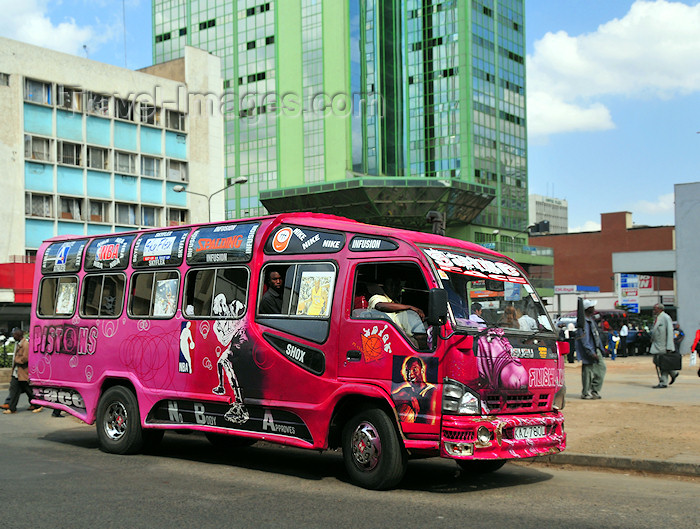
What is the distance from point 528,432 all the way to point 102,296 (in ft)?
21.9

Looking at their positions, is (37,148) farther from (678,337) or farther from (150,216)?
(678,337)

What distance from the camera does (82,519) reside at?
284 inches

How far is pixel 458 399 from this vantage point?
8383mm

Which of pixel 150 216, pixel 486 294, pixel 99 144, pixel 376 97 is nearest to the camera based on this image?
pixel 486 294

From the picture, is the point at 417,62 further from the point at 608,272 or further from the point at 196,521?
the point at 196,521

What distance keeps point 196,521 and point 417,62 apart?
100.0 m

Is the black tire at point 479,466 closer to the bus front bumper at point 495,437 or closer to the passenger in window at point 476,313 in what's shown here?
the bus front bumper at point 495,437

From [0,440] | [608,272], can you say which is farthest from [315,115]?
[0,440]

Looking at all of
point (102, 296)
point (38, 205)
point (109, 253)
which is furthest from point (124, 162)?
point (102, 296)

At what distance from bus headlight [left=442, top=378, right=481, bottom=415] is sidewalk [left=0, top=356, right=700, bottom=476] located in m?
2.96

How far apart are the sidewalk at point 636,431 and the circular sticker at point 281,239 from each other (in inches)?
170

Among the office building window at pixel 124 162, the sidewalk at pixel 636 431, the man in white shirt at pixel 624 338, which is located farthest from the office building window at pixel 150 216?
the sidewalk at pixel 636 431

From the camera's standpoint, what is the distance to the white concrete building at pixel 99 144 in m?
58.1

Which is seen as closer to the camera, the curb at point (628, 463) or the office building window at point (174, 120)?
the curb at point (628, 463)
